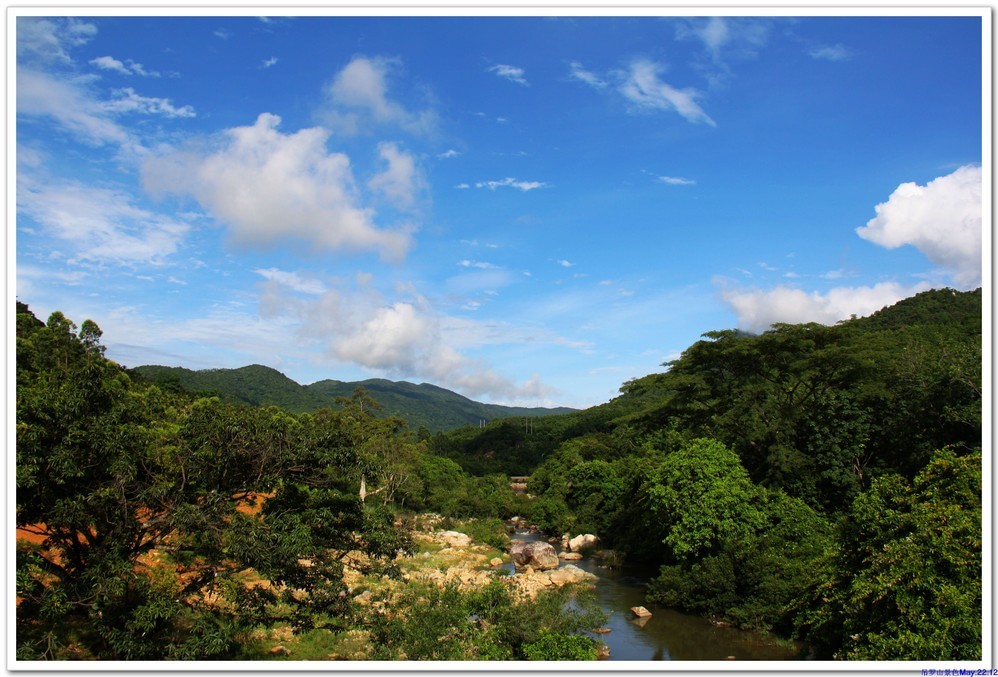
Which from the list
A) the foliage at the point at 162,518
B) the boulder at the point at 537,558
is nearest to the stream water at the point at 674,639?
the boulder at the point at 537,558

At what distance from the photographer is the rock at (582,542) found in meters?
31.5

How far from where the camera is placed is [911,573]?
1024 cm

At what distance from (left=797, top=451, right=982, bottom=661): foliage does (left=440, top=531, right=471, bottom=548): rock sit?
829 inches

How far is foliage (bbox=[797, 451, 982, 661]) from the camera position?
9.38 metres

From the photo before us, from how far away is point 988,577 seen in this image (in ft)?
27.6

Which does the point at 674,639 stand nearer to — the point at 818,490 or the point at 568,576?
the point at 568,576

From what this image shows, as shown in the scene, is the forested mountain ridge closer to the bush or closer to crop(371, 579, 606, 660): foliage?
the bush

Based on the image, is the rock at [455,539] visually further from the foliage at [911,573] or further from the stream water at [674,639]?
the foliage at [911,573]

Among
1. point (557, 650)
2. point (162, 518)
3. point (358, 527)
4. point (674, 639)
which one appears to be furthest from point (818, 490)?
point (162, 518)

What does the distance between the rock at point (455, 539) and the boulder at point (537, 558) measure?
363 centimetres

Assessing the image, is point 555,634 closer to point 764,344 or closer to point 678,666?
point 678,666

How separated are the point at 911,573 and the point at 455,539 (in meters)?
25.2

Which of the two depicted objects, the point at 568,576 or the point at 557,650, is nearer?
the point at 557,650

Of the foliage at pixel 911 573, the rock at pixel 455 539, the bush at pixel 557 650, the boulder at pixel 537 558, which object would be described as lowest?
the rock at pixel 455 539
